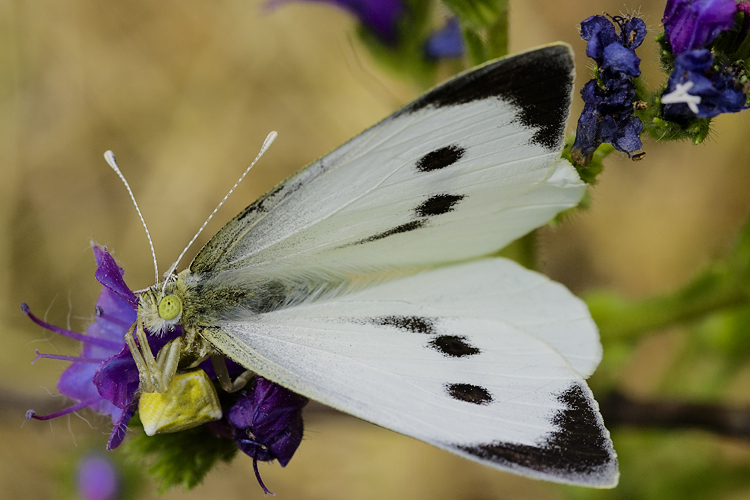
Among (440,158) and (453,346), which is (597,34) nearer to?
(440,158)

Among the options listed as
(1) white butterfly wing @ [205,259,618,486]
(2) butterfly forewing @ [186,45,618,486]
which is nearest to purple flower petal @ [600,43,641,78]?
(2) butterfly forewing @ [186,45,618,486]

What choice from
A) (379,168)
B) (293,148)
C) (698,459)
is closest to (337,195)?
(379,168)

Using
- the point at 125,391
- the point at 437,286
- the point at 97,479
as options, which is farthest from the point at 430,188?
the point at 97,479

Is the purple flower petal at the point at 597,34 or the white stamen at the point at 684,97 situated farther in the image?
the purple flower petal at the point at 597,34

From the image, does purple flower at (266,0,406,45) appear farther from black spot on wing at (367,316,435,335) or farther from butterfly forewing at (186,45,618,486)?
black spot on wing at (367,316,435,335)

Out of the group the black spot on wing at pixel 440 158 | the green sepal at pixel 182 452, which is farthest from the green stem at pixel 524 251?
the green sepal at pixel 182 452

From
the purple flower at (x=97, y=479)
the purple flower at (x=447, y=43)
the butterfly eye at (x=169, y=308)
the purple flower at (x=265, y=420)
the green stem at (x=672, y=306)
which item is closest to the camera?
the butterfly eye at (x=169, y=308)

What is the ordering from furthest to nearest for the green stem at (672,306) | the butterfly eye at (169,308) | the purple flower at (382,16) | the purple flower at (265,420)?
the purple flower at (382,16) → the green stem at (672,306) → the purple flower at (265,420) → the butterfly eye at (169,308)

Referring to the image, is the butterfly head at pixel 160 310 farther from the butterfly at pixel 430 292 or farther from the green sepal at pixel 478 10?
the green sepal at pixel 478 10
